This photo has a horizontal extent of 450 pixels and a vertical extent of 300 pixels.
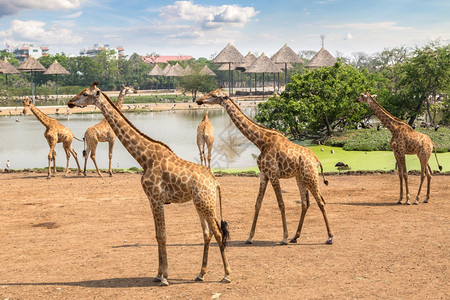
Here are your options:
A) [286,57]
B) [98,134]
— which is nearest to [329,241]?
[98,134]

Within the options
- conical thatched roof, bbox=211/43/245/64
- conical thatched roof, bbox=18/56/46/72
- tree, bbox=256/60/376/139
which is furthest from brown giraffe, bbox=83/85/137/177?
conical thatched roof, bbox=211/43/245/64

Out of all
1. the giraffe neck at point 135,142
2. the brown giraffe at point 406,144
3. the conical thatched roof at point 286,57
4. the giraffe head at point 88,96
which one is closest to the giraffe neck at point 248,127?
the giraffe neck at point 135,142

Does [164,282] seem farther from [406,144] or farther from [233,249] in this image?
[406,144]

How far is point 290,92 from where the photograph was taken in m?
29.2

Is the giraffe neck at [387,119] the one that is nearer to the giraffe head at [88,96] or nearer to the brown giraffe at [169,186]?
the brown giraffe at [169,186]

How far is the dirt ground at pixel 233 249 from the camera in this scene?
25.7 feet

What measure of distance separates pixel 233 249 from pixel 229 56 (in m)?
62.3

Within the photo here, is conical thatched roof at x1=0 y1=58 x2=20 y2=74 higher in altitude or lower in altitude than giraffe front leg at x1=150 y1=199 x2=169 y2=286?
higher

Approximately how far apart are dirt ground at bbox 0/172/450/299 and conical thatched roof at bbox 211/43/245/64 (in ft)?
180

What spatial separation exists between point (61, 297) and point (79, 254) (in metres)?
2.29

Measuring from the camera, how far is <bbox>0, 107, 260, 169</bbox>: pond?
24328 millimetres

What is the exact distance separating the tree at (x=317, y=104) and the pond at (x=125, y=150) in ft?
8.25

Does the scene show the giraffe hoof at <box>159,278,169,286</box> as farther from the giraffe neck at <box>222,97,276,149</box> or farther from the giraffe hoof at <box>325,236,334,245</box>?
the giraffe hoof at <box>325,236,334,245</box>

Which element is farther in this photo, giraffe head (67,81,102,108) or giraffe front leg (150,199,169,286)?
giraffe head (67,81,102,108)
